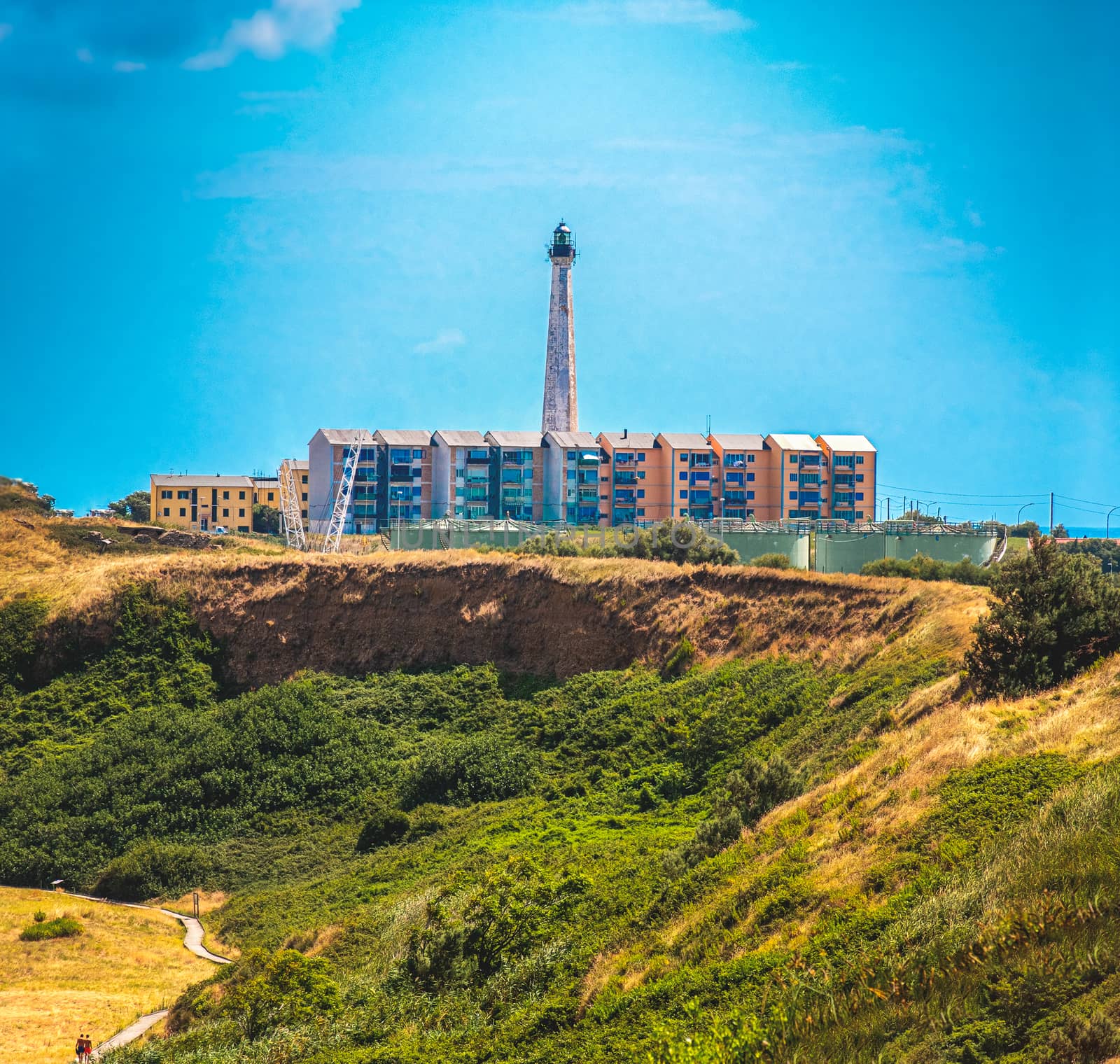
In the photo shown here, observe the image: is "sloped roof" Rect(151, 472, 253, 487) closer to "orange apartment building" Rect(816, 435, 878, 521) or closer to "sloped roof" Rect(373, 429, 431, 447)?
"sloped roof" Rect(373, 429, 431, 447)

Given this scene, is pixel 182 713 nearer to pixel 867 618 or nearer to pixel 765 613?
pixel 765 613

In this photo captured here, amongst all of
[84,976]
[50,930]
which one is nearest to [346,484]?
[50,930]

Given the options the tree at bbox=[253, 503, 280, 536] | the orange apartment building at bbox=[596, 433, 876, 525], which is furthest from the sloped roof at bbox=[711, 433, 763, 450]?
the tree at bbox=[253, 503, 280, 536]

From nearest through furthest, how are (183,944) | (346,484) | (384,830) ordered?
1. (183,944)
2. (384,830)
3. (346,484)

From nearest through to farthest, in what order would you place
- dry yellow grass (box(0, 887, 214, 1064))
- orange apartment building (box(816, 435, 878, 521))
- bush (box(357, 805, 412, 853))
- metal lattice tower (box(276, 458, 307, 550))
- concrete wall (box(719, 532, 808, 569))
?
dry yellow grass (box(0, 887, 214, 1064)) → bush (box(357, 805, 412, 853)) → concrete wall (box(719, 532, 808, 569)) → metal lattice tower (box(276, 458, 307, 550)) → orange apartment building (box(816, 435, 878, 521))

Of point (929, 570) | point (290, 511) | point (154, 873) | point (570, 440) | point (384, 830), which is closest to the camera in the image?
point (384, 830)

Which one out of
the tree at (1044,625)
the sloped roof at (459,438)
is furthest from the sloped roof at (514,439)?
the tree at (1044,625)

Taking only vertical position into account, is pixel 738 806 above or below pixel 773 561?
below

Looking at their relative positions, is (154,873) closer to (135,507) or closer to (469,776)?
(469,776)
